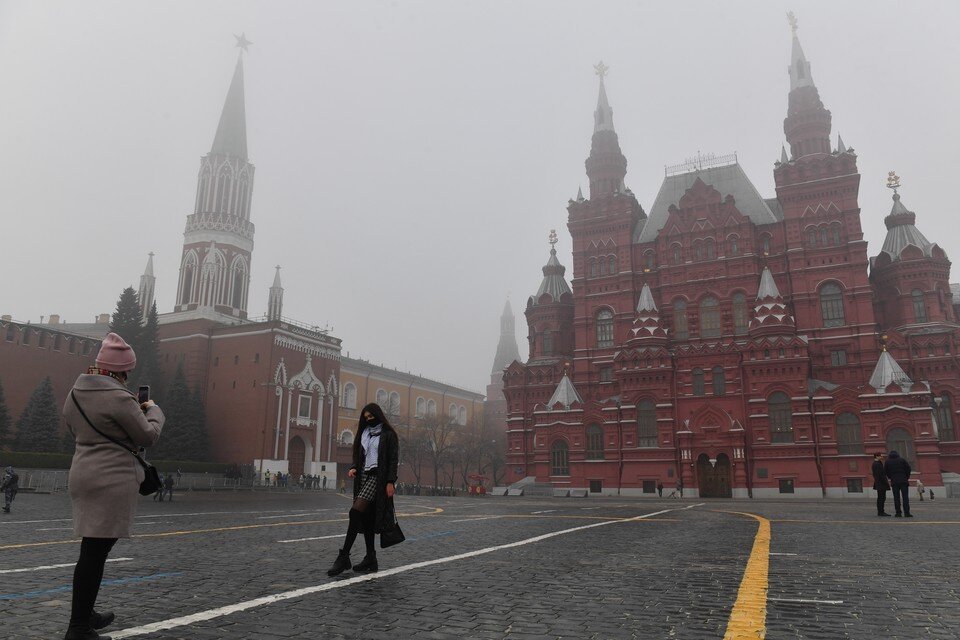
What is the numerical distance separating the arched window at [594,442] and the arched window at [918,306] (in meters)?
22.5

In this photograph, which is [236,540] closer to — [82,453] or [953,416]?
[82,453]

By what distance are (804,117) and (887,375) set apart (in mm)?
20321

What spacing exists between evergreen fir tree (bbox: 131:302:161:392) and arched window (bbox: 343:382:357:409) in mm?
19404

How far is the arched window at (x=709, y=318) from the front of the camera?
4678 centimetres

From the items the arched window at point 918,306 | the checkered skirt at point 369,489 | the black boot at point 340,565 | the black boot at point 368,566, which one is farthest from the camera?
the arched window at point 918,306

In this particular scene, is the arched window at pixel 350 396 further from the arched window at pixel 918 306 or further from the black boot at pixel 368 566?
the black boot at pixel 368 566

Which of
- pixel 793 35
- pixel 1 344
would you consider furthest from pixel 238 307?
pixel 793 35

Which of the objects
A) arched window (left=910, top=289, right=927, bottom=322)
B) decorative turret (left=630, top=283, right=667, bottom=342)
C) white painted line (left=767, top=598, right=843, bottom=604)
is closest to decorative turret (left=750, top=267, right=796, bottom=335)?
decorative turret (left=630, top=283, right=667, bottom=342)

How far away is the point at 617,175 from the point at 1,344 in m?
48.9

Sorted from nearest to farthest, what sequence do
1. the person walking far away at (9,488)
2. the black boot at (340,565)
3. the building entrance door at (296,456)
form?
the black boot at (340,565), the person walking far away at (9,488), the building entrance door at (296,456)

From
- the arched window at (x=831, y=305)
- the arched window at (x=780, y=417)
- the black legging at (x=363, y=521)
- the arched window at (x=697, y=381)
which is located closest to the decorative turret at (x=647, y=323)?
the arched window at (x=697, y=381)

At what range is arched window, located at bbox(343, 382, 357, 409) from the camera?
70062 mm

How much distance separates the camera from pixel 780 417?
41.6 metres

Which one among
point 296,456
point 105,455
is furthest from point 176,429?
point 105,455
